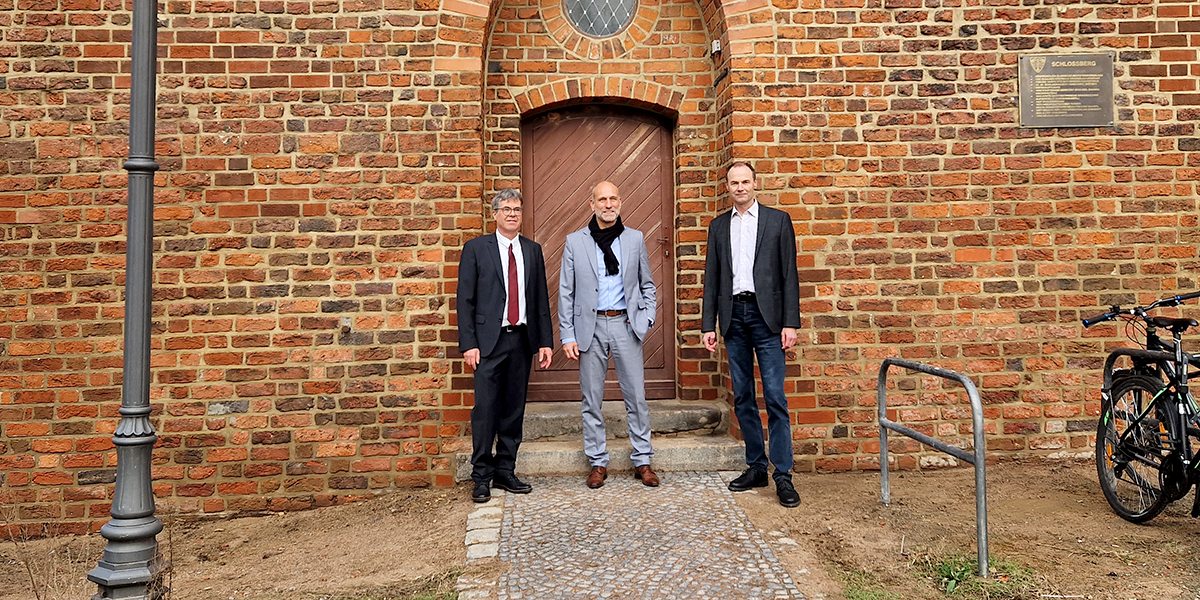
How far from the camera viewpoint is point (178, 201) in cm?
496

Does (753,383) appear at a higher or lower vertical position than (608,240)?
lower

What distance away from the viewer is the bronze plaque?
5273 mm

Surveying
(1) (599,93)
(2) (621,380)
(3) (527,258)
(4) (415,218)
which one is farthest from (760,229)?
(4) (415,218)

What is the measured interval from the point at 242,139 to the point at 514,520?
302cm

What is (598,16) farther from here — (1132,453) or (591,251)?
(1132,453)

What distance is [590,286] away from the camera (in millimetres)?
4723

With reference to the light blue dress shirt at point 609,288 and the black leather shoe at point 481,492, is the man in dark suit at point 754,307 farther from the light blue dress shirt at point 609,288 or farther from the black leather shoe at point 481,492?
the black leather shoe at point 481,492

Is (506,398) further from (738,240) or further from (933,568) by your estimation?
(933,568)

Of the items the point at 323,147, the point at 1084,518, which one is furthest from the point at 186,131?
the point at 1084,518

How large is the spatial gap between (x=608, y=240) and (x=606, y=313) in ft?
1.48

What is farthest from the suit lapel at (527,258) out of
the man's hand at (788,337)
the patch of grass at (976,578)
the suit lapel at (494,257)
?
the patch of grass at (976,578)

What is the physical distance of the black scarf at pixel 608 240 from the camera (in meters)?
4.71

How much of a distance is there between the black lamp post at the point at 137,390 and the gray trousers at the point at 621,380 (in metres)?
2.39

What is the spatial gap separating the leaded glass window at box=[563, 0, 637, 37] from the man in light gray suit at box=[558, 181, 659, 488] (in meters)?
1.58
